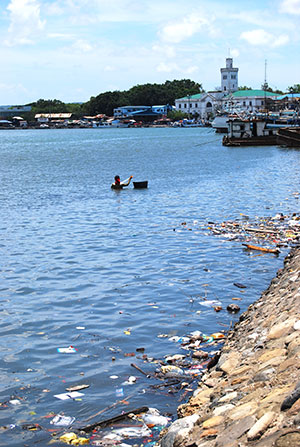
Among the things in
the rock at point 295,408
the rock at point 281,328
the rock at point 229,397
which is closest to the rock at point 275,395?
the rock at point 295,408

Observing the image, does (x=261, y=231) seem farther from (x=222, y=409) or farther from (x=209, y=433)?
(x=209, y=433)

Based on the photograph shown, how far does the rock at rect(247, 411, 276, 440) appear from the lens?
522 cm

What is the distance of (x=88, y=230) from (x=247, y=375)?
53.2 feet

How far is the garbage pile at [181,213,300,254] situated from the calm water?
1.95 feet

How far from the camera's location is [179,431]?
651cm

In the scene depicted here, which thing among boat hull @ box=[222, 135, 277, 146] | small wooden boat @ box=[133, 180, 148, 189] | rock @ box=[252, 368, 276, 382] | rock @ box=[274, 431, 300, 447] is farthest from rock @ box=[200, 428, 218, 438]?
boat hull @ box=[222, 135, 277, 146]

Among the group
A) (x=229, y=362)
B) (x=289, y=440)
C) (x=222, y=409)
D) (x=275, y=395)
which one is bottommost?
(x=229, y=362)

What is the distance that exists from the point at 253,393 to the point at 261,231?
48.2 ft

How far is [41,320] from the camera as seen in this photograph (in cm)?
1258

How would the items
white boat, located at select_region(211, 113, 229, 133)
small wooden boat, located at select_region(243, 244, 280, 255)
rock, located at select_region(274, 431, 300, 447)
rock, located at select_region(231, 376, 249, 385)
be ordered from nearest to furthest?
rock, located at select_region(274, 431, 300, 447) → rock, located at select_region(231, 376, 249, 385) → small wooden boat, located at select_region(243, 244, 280, 255) → white boat, located at select_region(211, 113, 229, 133)

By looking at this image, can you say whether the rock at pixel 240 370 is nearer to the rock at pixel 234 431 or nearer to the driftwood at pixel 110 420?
the driftwood at pixel 110 420

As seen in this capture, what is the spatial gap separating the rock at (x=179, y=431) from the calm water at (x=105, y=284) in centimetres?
176

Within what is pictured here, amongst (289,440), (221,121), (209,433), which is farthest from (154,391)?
(221,121)

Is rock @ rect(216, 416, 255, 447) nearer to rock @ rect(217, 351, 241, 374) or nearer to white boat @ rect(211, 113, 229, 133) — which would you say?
rock @ rect(217, 351, 241, 374)
